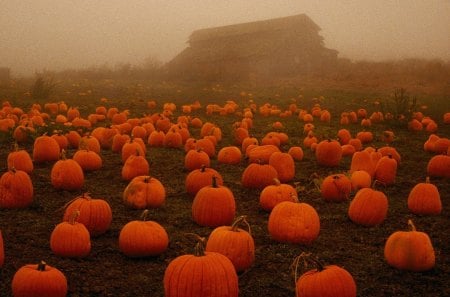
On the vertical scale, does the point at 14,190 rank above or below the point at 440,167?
above

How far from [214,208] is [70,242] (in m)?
1.57

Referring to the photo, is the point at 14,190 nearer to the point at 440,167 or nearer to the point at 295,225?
the point at 295,225

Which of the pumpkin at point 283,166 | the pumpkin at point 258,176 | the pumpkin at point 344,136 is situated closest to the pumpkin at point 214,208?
the pumpkin at point 258,176

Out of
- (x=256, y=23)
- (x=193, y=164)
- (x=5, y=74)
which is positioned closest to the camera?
(x=193, y=164)

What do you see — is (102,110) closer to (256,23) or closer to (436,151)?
(436,151)

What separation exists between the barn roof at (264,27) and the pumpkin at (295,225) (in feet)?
103

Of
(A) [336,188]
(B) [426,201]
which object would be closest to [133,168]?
(A) [336,188]

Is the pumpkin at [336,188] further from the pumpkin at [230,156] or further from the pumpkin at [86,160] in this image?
the pumpkin at [86,160]

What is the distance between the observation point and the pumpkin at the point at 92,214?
495 centimetres

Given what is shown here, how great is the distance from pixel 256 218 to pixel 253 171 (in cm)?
116

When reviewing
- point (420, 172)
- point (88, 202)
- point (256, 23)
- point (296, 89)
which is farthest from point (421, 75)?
point (88, 202)

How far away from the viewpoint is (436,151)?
32.5 ft

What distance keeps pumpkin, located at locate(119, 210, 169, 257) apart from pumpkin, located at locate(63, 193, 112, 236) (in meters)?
0.51

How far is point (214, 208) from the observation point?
5.38 m
